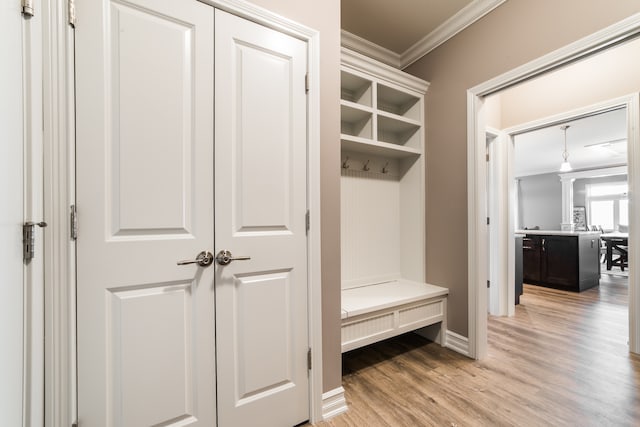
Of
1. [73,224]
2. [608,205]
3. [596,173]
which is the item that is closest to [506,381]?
[73,224]

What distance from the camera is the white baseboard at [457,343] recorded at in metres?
2.20

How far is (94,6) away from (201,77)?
1.34 feet

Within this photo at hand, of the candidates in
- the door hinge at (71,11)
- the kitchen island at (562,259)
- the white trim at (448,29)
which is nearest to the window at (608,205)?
the kitchen island at (562,259)

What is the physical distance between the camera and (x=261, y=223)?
1343mm

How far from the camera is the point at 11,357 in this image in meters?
0.76

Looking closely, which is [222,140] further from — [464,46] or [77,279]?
[464,46]

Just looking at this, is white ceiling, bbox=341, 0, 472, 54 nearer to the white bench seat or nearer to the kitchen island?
the white bench seat

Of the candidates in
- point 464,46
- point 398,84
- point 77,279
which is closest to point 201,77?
point 77,279

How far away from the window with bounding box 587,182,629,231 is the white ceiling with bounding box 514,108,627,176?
5.34ft

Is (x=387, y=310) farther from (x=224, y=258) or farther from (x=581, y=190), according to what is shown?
(x=581, y=190)

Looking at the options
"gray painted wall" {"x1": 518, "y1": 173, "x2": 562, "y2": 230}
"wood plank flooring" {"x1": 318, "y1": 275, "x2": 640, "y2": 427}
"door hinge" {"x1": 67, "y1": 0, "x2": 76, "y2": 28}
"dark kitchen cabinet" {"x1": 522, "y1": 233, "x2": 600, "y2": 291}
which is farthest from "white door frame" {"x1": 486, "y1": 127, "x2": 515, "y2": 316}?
"gray painted wall" {"x1": 518, "y1": 173, "x2": 562, "y2": 230}

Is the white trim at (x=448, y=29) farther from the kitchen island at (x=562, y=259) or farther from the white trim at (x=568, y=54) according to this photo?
the kitchen island at (x=562, y=259)

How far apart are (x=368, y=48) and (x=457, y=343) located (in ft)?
9.14

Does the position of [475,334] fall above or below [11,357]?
below
